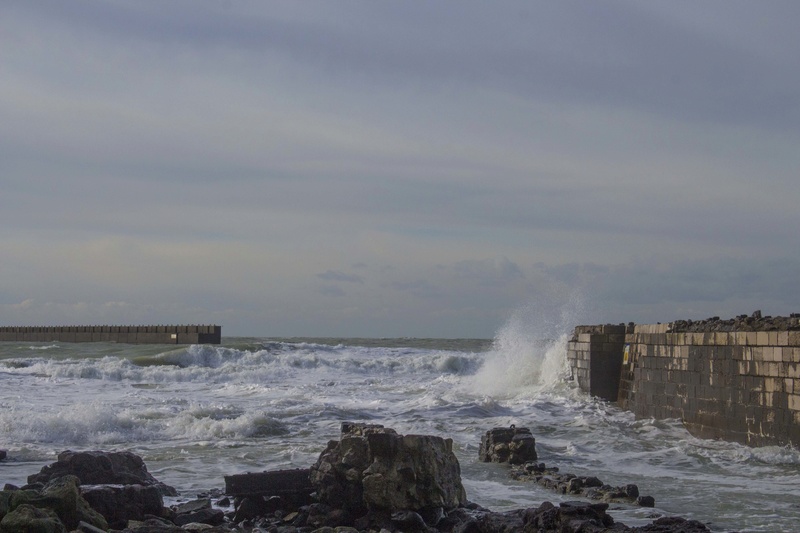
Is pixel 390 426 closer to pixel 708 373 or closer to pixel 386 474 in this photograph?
pixel 708 373

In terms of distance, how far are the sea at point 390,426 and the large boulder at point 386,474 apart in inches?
47.6

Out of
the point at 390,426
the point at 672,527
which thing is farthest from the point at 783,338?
the point at 390,426

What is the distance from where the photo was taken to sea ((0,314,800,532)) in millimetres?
10609

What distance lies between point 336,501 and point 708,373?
31.0 feet

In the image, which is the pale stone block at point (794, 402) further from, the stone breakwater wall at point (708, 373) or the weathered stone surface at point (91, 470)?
the weathered stone surface at point (91, 470)

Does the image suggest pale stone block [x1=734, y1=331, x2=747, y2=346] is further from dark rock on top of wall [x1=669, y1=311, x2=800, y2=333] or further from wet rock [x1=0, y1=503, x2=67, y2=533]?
wet rock [x1=0, y1=503, x2=67, y2=533]

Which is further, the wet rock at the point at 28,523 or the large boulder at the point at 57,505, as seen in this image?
the large boulder at the point at 57,505

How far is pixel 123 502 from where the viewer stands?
8023mm

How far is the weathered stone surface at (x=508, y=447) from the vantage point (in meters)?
12.5

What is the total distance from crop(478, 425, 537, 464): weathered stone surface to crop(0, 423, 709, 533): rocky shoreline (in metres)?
3.11

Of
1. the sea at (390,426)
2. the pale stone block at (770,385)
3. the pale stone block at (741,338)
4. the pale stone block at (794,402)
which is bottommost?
the sea at (390,426)

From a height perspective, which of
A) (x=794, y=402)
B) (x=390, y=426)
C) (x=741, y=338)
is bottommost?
(x=390, y=426)

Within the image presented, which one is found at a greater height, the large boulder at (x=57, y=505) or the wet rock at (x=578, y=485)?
the large boulder at (x=57, y=505)

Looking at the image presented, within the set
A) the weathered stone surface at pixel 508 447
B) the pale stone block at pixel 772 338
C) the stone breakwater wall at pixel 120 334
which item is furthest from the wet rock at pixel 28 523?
the stone breakwater wall at pixel 120 334
